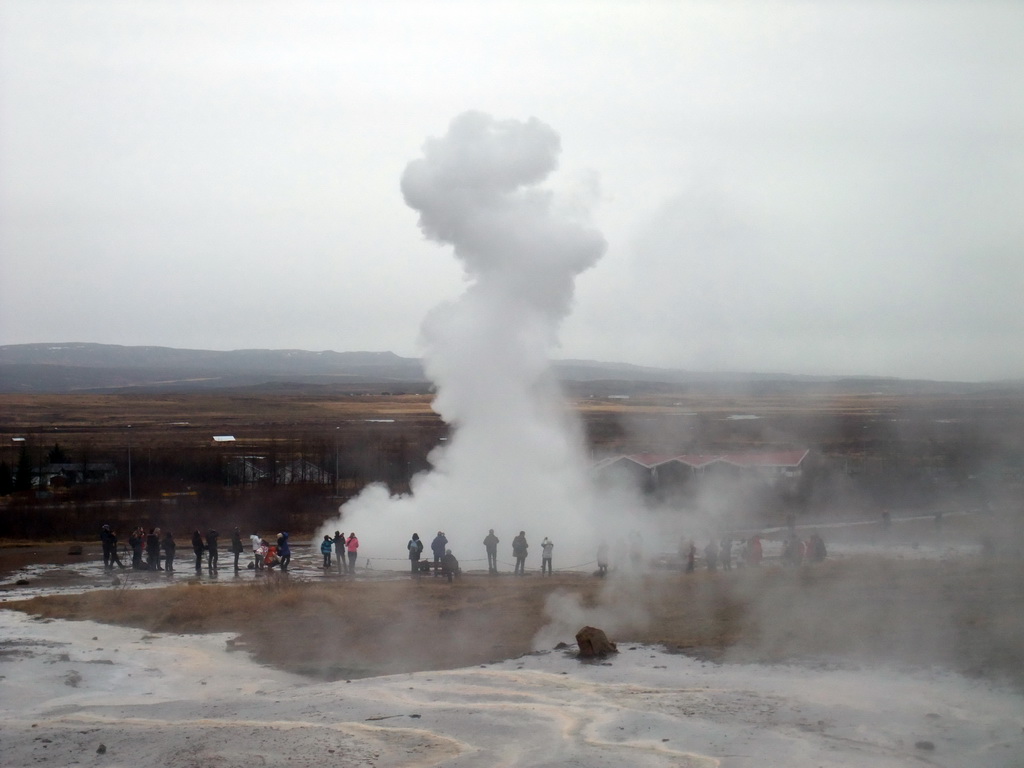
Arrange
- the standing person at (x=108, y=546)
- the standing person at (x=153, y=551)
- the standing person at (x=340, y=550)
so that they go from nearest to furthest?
the standing person at (x=340, y=550)
the standing person at (x=153, y=551)
the standing person at (x=108, y=546)

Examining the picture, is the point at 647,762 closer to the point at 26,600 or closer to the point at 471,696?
the point at 471,696

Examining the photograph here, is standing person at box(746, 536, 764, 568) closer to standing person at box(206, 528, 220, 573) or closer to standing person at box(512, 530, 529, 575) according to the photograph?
standing person at box(512, 530, 529, 575)

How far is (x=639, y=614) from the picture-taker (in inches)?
707

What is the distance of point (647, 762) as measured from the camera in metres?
10.5

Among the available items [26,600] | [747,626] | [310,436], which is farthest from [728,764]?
[310,436]

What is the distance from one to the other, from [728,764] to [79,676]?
32.9 ft

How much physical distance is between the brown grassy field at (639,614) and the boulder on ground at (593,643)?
45.5 inches

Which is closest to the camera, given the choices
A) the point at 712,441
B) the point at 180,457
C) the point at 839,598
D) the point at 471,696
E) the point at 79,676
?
the point at 471,696

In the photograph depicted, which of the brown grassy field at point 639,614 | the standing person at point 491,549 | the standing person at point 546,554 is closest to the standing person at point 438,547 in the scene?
the brown grassy field at point 639,614

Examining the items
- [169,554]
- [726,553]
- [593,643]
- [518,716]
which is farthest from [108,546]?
[518,716]

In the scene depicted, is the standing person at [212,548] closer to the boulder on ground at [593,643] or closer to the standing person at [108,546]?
the standing person at [108,546]

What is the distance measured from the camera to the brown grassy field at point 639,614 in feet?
48.9

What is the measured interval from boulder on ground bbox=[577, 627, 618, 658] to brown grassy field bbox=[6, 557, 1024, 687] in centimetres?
115

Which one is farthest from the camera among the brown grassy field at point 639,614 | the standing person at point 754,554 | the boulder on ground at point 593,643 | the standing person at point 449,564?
the standing person at point 754,554
